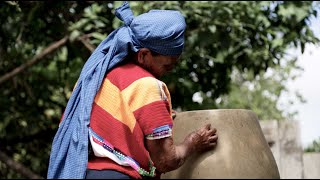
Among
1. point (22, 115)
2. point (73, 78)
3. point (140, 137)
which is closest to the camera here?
point (140, 137)

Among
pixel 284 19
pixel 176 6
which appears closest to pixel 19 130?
pixel 176 6

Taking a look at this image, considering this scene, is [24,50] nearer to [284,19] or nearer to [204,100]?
[204,100]

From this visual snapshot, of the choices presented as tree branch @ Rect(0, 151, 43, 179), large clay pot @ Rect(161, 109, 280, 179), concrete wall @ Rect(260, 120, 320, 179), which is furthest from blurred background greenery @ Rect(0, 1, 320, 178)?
large clay pot @ Rect(161, 109, 280, 179)

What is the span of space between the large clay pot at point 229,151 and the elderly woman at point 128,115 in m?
0.06

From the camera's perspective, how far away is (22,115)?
6406 mm

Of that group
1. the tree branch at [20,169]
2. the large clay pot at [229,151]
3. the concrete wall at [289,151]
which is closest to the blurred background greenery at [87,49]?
the tree branch at [20,169]

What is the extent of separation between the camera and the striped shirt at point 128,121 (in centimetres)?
208

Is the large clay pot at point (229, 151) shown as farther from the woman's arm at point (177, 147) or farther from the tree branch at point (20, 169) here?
the tree branch at point (20, 169)

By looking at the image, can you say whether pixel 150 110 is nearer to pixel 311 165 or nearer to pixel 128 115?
pixel 128 115

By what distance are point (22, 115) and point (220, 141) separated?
440 centimetres

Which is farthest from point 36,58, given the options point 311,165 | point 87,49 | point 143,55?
point 143,55

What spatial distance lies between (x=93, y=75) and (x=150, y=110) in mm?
268

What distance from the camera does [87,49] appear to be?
5270 millimetres

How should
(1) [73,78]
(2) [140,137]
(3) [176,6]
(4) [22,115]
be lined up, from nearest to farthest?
(2) [140,137] < (3) [176,6] < (1) [73,78] < (4) [22,115]
